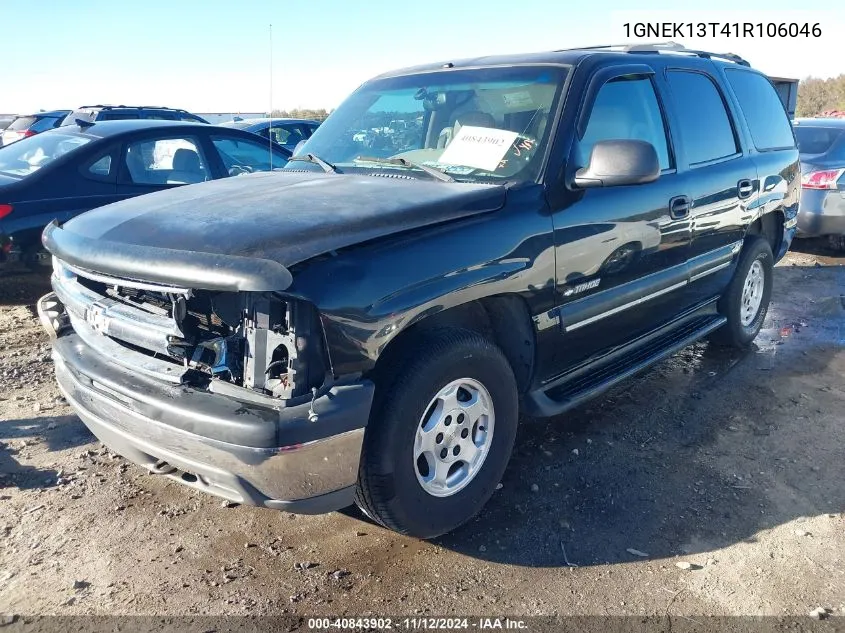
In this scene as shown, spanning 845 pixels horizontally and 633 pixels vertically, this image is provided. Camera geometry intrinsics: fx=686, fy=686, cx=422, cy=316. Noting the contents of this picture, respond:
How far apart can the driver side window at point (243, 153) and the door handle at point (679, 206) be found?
3.64 meters

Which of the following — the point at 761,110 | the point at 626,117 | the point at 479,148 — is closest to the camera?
the point at 479,148

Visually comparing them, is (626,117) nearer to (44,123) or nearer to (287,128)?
(287,128)

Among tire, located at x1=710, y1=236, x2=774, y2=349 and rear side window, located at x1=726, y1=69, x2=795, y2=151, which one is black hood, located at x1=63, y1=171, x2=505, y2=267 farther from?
rear side window, located at x1=726, y1=69, x2=795, y2=151

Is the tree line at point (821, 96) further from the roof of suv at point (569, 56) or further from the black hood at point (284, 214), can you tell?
the black hood at point (284, 214)

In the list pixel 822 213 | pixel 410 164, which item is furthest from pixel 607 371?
pixel 822 213

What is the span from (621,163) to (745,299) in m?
2.71

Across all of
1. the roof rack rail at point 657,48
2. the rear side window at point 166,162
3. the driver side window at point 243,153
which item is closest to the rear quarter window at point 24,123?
the driver side window at point 243,153

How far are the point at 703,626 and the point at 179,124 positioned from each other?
566cm

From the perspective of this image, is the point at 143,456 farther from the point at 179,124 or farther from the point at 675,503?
the point at 179,124

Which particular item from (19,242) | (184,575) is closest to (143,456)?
(184,575)

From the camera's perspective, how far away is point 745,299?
17.0 ft

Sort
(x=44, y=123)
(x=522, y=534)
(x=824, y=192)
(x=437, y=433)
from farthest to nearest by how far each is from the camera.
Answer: (x=44, y=123) < (x=824, y=192) < (x=522, y=534) < (x=437, y=433)

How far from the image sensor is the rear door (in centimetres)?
323

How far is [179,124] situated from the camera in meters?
6.16
